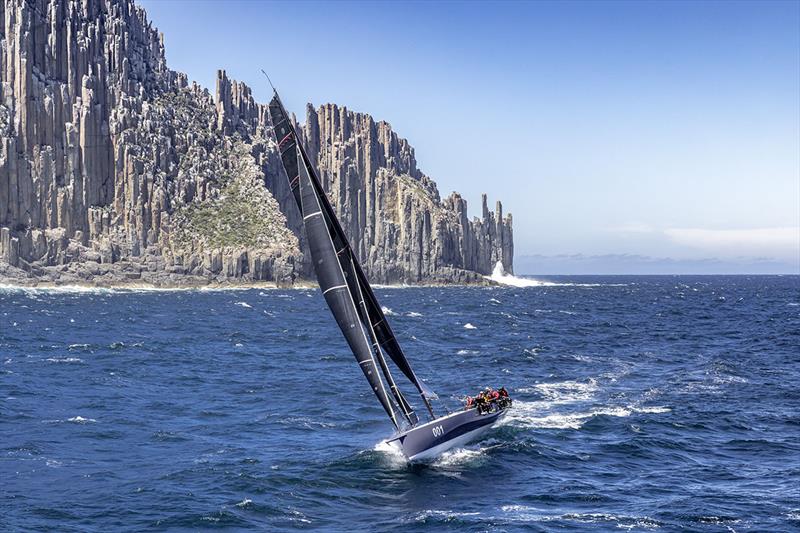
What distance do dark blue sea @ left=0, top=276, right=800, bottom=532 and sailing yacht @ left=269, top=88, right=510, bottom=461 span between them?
141 centimetres

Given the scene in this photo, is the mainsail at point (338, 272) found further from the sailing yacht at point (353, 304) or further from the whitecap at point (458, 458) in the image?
the whitecap at point (458, 458)

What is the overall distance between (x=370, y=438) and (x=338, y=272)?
34.3 ft

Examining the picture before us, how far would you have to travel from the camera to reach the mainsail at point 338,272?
32.2m

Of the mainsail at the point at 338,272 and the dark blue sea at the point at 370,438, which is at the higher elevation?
the mainsail at the point at 338,272

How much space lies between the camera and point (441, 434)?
111ft

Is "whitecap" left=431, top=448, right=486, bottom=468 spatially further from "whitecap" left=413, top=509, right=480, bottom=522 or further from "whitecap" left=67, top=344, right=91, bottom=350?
"whitecap" left=67, top=344, right=91, bottom=350

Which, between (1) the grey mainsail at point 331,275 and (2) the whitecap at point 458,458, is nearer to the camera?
(1) the grey mainsail at point 331,275

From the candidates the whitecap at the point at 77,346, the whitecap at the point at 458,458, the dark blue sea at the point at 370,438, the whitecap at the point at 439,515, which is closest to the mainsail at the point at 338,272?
the whitecap at the point at 458,458

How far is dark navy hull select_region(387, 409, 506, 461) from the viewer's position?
33219mm

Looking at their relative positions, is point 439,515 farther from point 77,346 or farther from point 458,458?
point 77,346

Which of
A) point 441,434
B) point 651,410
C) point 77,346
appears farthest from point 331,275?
point 77,346

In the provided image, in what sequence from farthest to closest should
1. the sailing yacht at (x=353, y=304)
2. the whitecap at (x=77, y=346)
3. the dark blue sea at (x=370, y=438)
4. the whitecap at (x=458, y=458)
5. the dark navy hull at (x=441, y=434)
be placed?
the whitecap at (x=77, y=346) → the whitecap at (x=458, y=458) → the dark navy hull at (x=441, y=434) → the sailing yacht at (x=353, y=304) → the dark blue sea at (x=370, y=438)

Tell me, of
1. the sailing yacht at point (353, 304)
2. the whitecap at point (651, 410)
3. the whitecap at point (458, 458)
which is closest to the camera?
the sailing yacht at point (353, 304)

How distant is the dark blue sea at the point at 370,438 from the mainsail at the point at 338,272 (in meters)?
4.54
